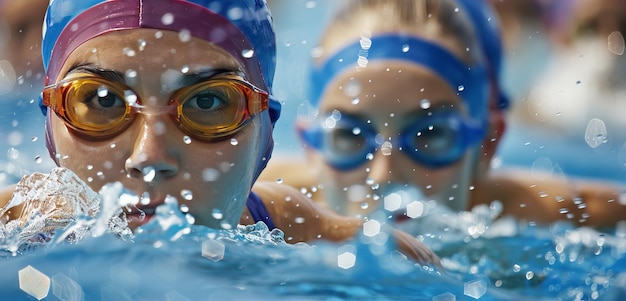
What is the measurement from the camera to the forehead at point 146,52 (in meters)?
1.51

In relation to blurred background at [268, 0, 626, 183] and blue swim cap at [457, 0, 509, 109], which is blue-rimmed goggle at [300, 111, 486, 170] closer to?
blue swim cap at [457, 0, 509, 109]

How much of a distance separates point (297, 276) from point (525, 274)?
43.3 inches

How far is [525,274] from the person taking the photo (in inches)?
88.6

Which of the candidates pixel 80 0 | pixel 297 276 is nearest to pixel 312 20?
pixel 80 0

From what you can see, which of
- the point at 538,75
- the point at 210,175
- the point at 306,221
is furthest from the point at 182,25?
the point at 538,75

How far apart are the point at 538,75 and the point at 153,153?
15.7 feet

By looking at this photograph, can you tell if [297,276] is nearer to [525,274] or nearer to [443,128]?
[525,274]

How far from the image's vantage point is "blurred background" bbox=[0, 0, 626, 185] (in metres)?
4.66

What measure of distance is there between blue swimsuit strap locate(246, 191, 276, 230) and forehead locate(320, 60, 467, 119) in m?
0.92

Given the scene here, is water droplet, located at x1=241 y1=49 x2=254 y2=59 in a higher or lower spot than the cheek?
lower

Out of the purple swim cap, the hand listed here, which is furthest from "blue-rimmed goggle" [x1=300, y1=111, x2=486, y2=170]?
the purple swim cap

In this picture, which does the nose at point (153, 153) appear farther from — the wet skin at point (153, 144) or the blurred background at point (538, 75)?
the blurred background at point (538, 75)

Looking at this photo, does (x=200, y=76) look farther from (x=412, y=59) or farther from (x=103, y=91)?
(x=412, y=59)

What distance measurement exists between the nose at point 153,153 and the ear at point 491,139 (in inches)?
79.2
